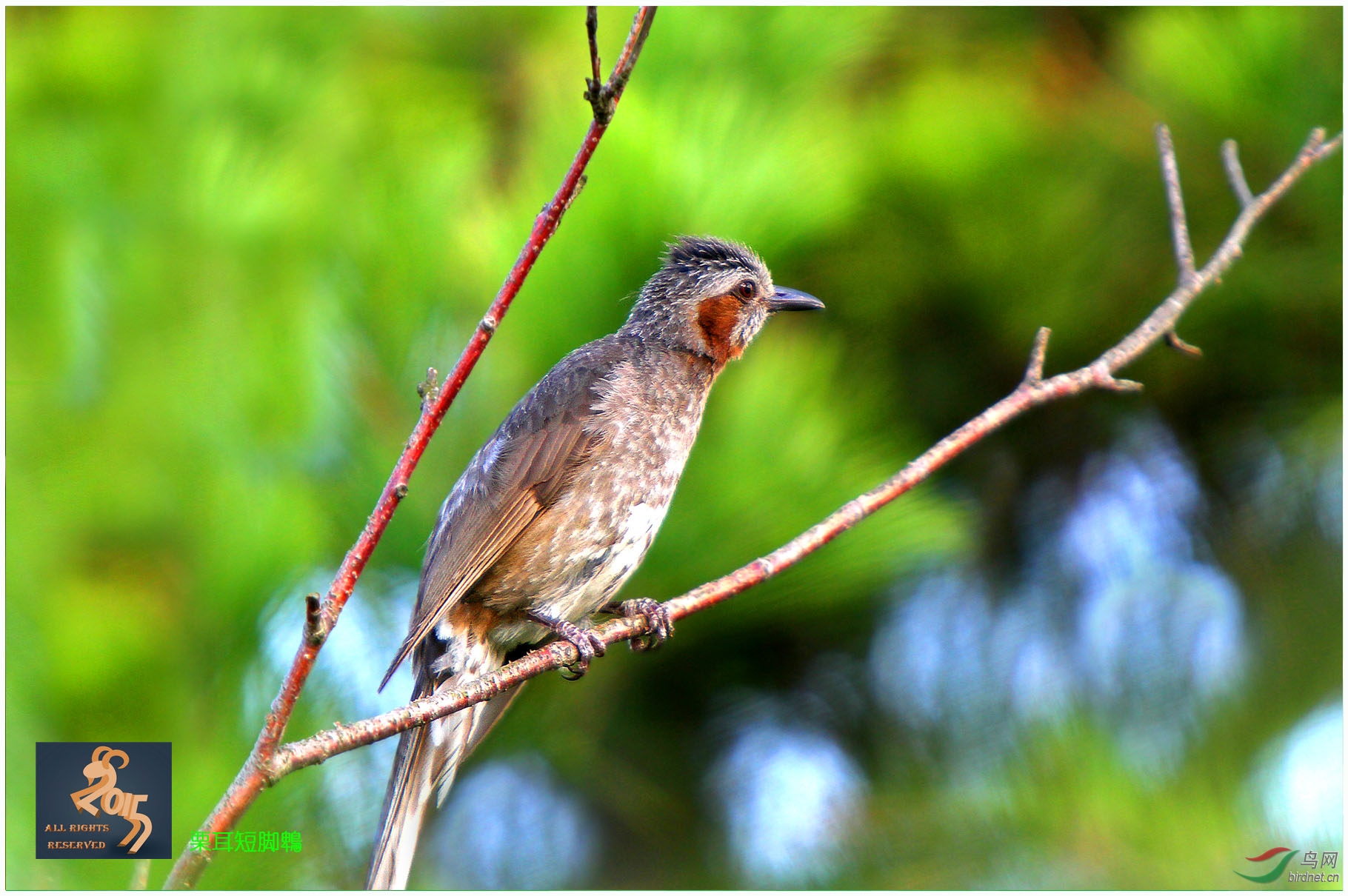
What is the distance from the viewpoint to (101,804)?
163cm

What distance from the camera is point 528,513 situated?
236cm

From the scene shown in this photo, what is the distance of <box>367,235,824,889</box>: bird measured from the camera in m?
2.17

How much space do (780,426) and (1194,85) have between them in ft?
4.82

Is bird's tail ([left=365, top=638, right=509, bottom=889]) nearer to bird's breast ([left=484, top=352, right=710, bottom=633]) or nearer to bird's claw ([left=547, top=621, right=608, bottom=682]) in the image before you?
bird's claw ([left=547, top=621, right=608, bottom=682])

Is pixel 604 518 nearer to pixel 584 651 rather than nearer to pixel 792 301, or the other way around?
pixel 584 651

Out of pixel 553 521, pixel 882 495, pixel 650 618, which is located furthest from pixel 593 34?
pixel 553 521

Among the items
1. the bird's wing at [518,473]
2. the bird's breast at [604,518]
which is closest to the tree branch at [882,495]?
the bird's breast at [604,518]

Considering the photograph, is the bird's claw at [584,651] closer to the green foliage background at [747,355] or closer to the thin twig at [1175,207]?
the green foliage background at [747,355]

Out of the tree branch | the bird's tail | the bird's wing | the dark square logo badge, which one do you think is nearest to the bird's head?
the bird's wing

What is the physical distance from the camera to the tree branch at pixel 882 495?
133cm

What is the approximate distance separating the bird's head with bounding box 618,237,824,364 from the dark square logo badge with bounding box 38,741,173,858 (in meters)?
1.49

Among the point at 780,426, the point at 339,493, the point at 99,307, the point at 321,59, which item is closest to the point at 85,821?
the point at 339,493

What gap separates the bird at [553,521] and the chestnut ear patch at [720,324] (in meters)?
0.05

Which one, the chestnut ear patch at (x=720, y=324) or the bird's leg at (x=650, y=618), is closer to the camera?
the bird's leg at (x=650, y=618)
